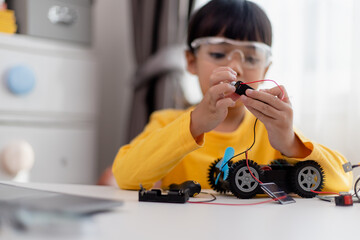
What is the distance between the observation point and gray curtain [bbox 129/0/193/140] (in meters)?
1.74

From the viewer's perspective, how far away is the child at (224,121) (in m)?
0.65

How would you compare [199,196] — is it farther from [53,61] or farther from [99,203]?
[53,61]

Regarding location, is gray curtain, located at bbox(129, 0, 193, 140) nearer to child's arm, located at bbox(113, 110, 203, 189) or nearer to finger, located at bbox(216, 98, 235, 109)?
child's arm, located at bbox(113, 110, 203, 189)

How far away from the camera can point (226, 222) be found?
1.38ft

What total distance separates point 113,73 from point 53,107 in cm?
57

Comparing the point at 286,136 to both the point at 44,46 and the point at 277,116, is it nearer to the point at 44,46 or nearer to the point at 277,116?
the point at 277,116

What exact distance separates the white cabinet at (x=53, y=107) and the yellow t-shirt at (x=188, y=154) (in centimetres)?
72

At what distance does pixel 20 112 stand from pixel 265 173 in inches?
43.1

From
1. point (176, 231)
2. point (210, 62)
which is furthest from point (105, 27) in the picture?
point (176, 231)

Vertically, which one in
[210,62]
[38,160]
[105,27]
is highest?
[105,27]

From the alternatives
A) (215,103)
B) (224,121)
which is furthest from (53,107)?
(215,103)

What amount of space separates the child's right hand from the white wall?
1.35m

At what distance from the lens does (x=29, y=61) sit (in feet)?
4.78

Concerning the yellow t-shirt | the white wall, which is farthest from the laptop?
the white wall
